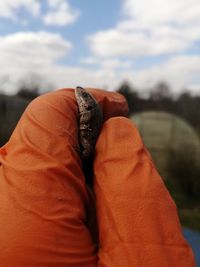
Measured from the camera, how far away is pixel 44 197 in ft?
3.24

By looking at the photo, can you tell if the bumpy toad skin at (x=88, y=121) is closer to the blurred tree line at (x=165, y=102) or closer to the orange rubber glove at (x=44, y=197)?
the orange rubber glove at (x=44, y=197)

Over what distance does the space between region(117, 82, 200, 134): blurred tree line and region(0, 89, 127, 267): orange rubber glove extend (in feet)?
36.0

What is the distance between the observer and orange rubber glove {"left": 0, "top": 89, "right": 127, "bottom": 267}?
37.4 inches

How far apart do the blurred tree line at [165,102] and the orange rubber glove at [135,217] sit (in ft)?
36.0

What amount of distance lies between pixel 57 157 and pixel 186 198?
6054mm

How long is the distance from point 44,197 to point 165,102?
14883mm

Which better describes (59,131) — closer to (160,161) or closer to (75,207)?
(75,207)

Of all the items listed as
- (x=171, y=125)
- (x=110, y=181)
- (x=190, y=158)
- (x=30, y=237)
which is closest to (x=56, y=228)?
(x=30, y=237)

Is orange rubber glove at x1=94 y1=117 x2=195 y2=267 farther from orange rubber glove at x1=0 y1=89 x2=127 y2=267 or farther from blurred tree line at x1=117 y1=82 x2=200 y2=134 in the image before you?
blurred tree line at x1=117 y1=82 x2=200 y2=134

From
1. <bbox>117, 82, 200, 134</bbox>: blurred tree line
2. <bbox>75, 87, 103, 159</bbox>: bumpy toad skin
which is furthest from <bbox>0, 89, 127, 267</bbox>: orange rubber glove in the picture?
<bbox>117, 82, 200, 134</bbox>: blurred tree line

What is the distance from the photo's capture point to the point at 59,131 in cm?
114

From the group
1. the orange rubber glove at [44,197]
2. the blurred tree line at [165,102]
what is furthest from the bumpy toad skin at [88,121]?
the blurred tree line at [165,102]

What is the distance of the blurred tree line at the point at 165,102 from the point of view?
1284cm

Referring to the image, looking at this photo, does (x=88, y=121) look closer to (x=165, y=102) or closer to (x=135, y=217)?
(x=135, y=217)
